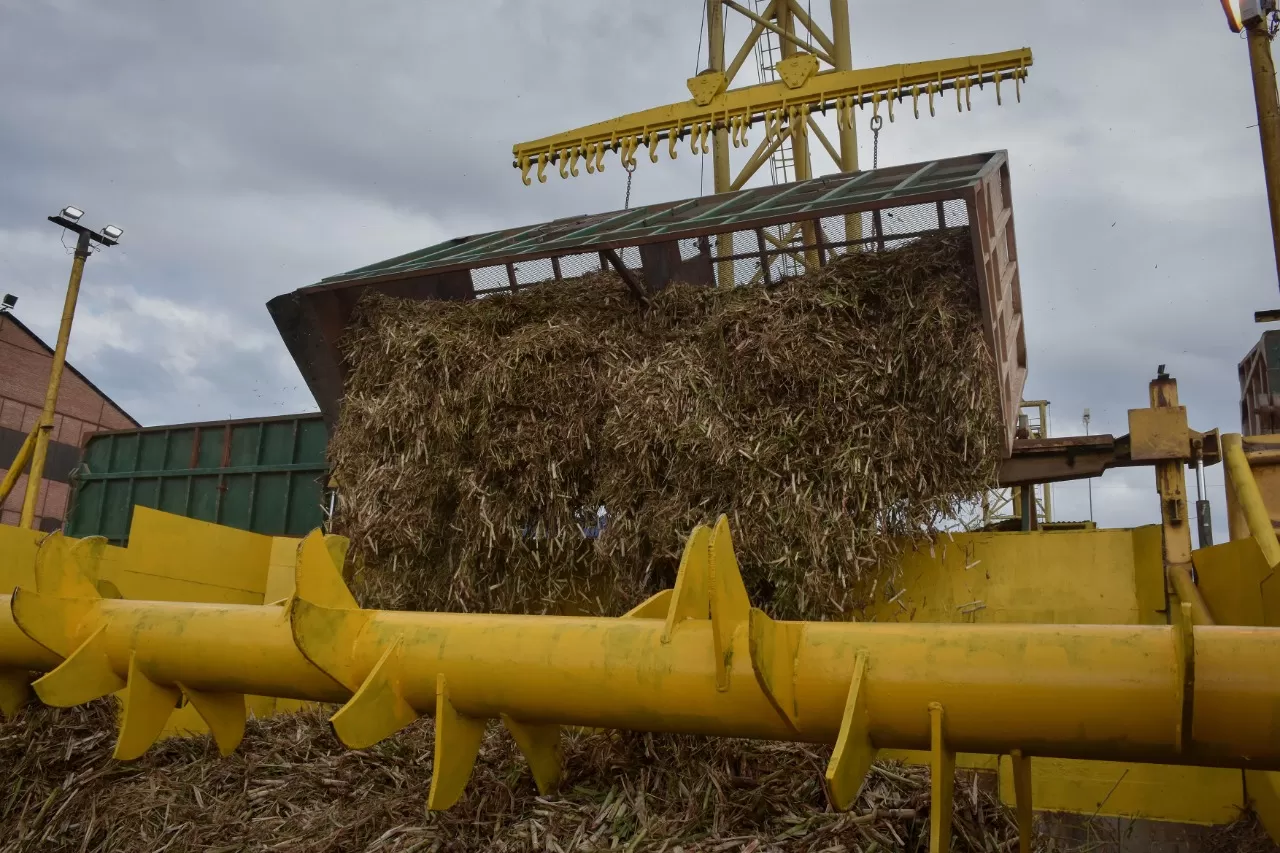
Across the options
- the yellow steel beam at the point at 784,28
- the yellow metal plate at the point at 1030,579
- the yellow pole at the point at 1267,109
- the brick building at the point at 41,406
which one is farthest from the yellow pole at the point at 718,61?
the brick building at the point at 41,406

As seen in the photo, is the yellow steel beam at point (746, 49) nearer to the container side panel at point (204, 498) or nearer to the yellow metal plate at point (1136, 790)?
the container side panel at point (204, 498)

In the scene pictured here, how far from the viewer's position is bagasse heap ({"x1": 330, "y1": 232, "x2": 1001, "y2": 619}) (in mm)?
4047

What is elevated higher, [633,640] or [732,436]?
[732,436]

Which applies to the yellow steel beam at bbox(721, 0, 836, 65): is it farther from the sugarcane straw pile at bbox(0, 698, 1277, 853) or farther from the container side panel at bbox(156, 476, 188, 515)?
the sugarcane straw pile at bbox(0, 698, 1277, 853)

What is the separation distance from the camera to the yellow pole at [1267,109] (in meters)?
6.27

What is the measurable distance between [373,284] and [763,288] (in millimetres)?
2212

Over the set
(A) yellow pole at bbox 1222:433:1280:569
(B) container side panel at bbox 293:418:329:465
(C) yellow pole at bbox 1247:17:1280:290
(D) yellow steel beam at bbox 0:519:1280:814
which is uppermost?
(C) yellow pole at bbox 1247:17:1280:290

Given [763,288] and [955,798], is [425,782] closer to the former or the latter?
[955,798]

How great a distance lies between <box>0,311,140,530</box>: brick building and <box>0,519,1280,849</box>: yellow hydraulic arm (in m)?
18.7

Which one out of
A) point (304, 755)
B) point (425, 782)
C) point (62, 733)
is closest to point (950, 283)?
point (425, 782)

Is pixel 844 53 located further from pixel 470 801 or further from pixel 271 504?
pixel 470 801

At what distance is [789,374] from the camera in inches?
167

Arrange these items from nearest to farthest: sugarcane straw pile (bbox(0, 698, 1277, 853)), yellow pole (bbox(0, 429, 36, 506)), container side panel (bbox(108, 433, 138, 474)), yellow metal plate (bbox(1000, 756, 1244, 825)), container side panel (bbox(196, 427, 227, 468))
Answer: sugarcane straw pile (bbox(0, 698, 1277, 853))
yellow metal plate (bbox(1000, 756, 1244, 825))
yellow pole (bbox(0, 429, 36, 506))
container side panel (bbox(196, 427, 227, 468))
container side panel (bbox(108, 433, 138, 474))

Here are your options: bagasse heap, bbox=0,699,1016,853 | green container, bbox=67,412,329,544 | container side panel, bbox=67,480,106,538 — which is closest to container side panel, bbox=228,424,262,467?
green container, bbox=67,412,329,544
